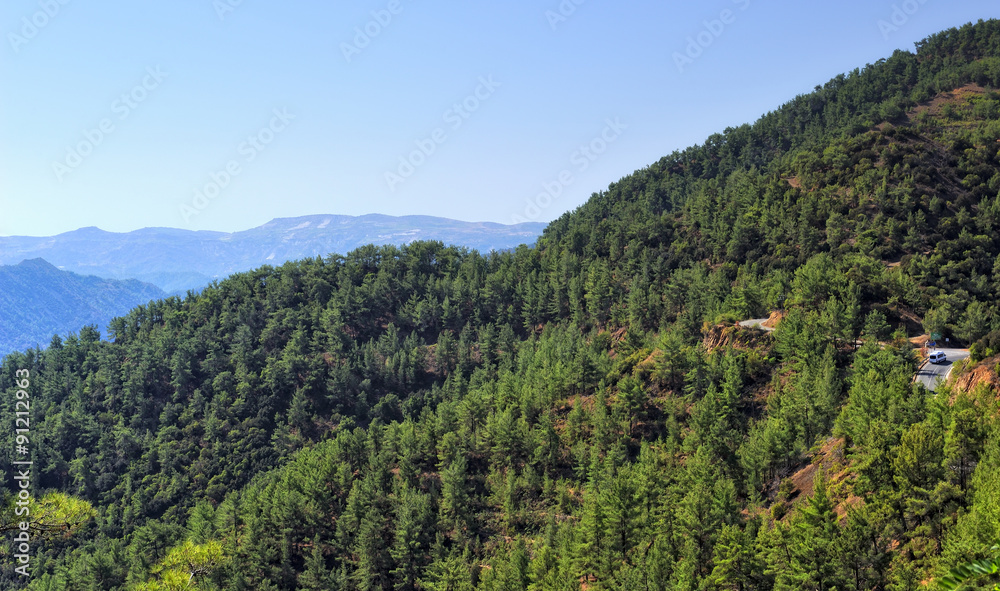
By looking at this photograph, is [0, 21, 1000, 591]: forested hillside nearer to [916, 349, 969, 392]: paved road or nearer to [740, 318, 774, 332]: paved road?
[916, 349, 969, 392]: paved road

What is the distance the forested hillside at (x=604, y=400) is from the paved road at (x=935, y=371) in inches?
76.3

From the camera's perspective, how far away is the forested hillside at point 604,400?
47.0 m

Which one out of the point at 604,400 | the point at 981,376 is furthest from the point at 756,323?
the point at 981,376

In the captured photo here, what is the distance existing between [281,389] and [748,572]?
356ft

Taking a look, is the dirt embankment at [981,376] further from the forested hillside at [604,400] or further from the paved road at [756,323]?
the paved road at [756,323]

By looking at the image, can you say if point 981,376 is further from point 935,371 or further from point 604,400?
point 604,400

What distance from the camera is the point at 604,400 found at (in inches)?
3194

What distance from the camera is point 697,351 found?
77.7 metres

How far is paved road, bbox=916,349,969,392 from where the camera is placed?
2238 inches

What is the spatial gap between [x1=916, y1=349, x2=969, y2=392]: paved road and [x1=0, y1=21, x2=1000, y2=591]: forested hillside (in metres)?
1.94

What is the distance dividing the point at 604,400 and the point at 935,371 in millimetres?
36499

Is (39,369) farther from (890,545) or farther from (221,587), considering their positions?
(890,545)

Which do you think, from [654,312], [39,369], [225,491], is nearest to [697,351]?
[654,312]

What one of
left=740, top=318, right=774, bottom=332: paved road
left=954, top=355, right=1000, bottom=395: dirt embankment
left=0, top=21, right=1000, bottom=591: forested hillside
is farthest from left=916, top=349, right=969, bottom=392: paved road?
left=740, top=318, right=774, bottom=332: paved road
